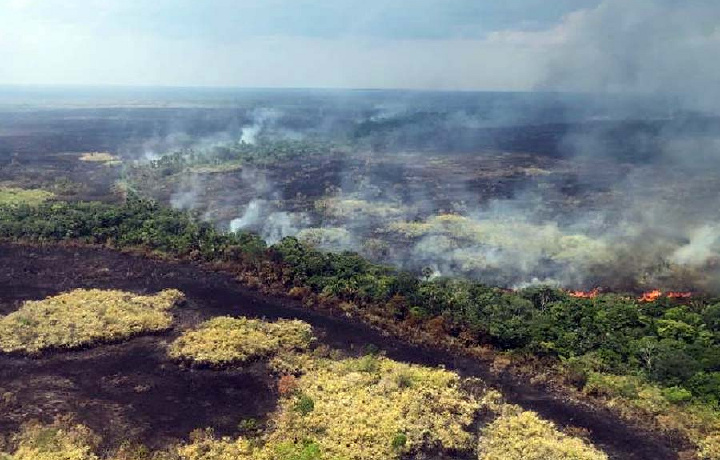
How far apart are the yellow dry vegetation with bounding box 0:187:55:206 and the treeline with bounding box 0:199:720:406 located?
994 inches

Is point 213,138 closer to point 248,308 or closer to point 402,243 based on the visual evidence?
point 402,243

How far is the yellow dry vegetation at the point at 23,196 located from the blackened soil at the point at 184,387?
43042mm

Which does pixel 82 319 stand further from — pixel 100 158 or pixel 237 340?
pixel 100 158

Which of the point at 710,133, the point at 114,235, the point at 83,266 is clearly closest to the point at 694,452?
the point at 83,266

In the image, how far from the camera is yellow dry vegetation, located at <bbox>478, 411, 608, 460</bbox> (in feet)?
112

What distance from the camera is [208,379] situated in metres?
42.7

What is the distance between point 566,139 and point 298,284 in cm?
16345

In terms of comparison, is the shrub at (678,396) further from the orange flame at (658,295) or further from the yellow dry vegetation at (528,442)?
the orange flame at (658,295)

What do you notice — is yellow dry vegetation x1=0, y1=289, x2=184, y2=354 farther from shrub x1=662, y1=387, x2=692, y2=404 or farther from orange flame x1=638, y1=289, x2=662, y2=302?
orange flame x1=638, y1=289, x2=662, y2=302

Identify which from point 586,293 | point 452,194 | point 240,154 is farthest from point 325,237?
point 240,154

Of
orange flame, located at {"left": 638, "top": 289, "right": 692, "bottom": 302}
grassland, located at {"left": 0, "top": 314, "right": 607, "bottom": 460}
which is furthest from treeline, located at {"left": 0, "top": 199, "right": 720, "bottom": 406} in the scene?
grassland, located at {"left": 0, "top": 314, "right": 607, "bottom": 460}

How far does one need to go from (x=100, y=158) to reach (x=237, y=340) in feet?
379

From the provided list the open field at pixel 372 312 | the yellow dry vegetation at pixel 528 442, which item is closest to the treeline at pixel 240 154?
the open field at pixel 372 312

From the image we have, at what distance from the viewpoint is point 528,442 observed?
3519 cm
